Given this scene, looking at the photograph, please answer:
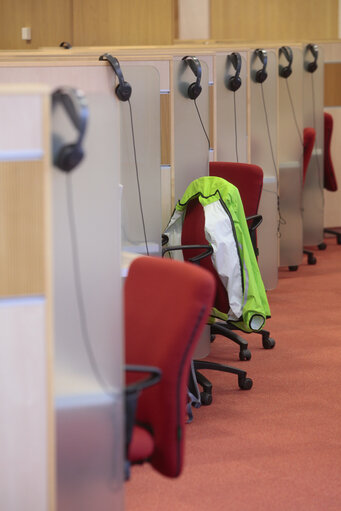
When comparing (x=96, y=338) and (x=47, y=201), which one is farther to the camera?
(x=96, y=338)

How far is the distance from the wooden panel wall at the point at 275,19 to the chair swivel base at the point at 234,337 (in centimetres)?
451

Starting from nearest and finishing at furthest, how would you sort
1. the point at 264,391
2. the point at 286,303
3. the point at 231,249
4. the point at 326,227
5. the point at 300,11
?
1. the point at 231,249
2. the point at 264,391
3. the point at 286,303
4. the point at 326,227
5. the point at 300,11

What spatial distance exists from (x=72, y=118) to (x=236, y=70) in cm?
302

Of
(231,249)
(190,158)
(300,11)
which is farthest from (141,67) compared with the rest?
(300,11)

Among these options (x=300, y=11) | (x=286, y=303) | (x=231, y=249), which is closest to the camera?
(x=231, y=249)

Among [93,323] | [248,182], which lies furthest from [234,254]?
[93,323]

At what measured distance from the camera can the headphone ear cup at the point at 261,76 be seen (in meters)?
5.00

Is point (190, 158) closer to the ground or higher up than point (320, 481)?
higher up

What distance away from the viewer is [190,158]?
3.97 m

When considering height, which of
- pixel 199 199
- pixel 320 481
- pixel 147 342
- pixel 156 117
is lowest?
pixel 320 481

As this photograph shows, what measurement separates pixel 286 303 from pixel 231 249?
181 centimetres

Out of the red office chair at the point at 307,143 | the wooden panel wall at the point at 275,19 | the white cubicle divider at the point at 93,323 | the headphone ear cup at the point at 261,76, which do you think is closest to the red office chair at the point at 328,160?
the red office chair at the point at 307,143

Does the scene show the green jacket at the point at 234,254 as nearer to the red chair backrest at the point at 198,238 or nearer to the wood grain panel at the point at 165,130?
the red chair backrest at the point at 198,238

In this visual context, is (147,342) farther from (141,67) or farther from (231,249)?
(141,67)
